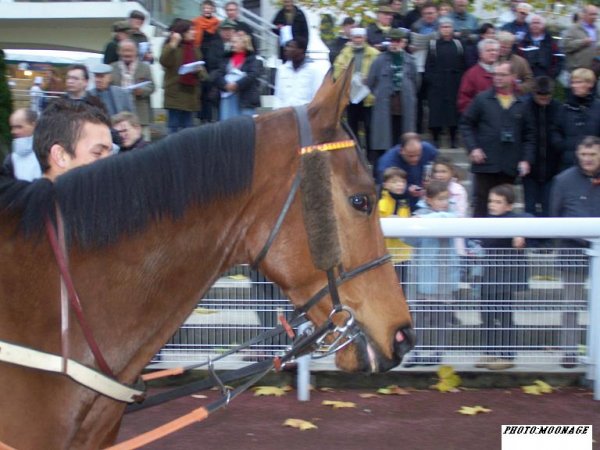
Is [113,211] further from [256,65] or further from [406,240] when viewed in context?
[256,65]

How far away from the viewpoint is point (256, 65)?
29.9 feet

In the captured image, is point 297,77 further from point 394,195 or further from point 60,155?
point 60,155

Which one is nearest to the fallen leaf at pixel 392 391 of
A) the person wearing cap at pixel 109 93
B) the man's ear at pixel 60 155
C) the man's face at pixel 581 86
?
the man's ear at pixel 60 155

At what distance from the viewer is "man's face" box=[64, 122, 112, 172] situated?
312 cm

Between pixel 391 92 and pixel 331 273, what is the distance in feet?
21.6

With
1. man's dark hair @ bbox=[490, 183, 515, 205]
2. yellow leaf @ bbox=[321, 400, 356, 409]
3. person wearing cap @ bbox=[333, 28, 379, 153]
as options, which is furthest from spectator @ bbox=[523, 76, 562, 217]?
yellow leaf @ bbox=[321, 400, 356, 409]

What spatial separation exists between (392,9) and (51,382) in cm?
866

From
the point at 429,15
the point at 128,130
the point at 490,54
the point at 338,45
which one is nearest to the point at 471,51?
the point at 490,54

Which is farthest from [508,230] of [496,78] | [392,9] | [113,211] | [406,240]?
[392,9]

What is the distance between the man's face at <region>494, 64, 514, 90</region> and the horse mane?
554 centimetres

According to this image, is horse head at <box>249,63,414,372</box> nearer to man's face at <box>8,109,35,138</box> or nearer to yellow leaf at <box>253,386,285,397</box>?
yellow leaf at <box>253,386,285,397</box>

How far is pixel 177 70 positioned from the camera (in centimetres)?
930

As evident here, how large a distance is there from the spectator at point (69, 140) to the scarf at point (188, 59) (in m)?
6.19

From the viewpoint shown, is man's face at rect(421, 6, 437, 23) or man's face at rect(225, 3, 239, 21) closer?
man's face at rect(421, 6, 437, 23)
